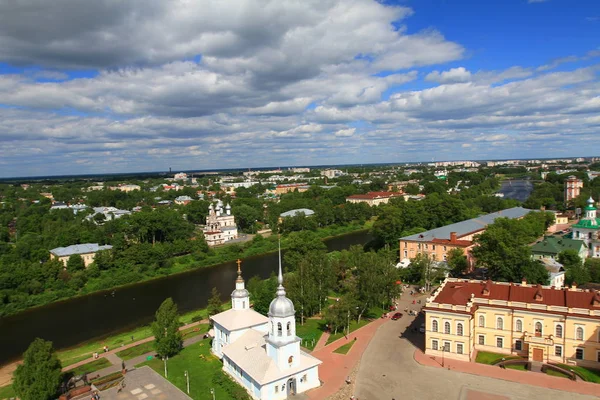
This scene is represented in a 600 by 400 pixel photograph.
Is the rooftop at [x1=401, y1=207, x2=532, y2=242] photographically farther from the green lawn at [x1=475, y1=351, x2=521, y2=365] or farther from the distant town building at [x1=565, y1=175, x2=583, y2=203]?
the distant town building at [x1=565, y1=175, x2=583, y2=203]

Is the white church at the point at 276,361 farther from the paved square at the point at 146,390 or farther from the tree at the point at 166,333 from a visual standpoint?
the tree at the point at 166,333

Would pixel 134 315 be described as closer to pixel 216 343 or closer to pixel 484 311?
pixel 216 343

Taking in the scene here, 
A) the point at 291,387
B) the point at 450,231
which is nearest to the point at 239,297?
the point at 291,387

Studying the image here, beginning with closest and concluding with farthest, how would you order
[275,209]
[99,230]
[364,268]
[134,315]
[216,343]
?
[216,343] < [364,268] < [134,315] < [99,230] < [275,209]

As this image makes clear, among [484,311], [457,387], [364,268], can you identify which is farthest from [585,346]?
[364,268]

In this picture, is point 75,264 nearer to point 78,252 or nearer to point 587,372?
point 78,252

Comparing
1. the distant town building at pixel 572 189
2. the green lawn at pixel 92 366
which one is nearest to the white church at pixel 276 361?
the green lawn at pixel 92 366
